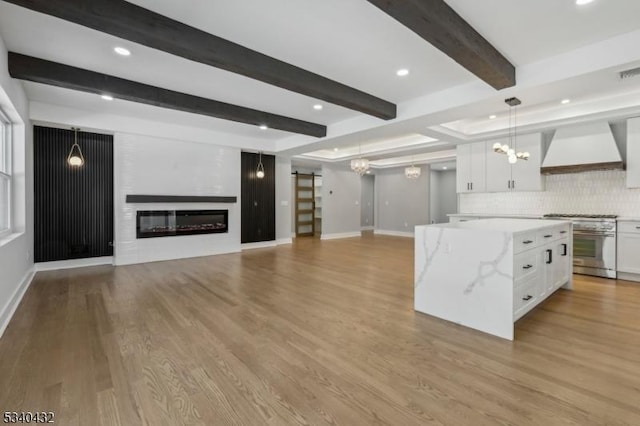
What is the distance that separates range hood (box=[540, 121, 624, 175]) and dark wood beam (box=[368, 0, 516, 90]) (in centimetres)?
270

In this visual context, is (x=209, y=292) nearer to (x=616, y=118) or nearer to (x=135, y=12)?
(x=135, y=12)

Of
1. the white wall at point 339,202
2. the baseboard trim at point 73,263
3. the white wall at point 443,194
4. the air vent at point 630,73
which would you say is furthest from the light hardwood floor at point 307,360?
the white wall at point 443,194

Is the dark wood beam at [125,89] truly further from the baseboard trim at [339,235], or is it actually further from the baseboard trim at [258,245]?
the baseboard trim at [339,235]

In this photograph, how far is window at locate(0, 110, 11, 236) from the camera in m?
3.57

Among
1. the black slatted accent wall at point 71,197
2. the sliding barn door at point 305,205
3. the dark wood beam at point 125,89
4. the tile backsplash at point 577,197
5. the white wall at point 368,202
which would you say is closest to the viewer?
the dark wood beam at point 125,89

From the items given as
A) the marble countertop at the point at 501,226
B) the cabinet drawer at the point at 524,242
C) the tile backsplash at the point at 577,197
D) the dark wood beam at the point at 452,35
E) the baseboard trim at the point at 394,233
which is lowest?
the baseboard trim at the point at 394,233

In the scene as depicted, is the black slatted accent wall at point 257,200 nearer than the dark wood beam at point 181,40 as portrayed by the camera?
No

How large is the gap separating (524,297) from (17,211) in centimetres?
628

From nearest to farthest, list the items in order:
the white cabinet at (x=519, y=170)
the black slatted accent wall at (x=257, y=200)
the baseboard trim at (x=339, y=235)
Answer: the white cabinet at (x=519, y=170) < the black slatted accent wall at (x=257, y=200) < the baseboard trim at (x=339, y=235)

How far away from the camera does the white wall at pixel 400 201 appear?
10211mm

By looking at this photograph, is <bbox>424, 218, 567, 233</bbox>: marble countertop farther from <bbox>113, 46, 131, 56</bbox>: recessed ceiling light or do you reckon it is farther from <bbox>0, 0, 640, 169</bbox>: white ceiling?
<bbox>113, 46, 131, 56</bbox>: recessed ceiling light

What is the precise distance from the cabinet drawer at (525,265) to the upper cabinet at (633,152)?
10.3 ft

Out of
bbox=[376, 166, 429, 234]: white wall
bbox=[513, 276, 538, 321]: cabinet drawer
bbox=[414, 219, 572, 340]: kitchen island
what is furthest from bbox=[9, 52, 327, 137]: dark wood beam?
bbox=[376, 166, 429, 234]: white wall

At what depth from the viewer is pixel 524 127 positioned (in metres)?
5.41
